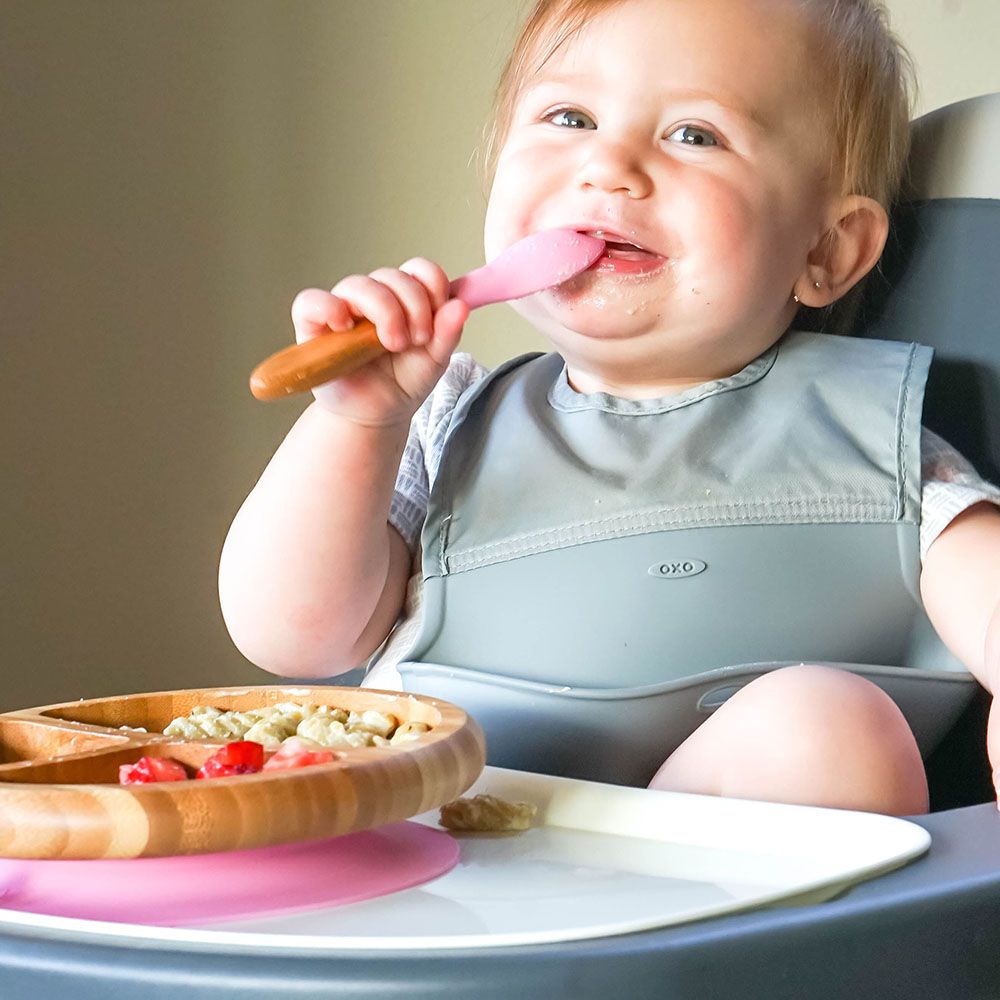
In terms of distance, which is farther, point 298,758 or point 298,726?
point 298,726

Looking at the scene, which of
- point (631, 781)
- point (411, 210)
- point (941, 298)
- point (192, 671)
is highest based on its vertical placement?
point (411, 210)

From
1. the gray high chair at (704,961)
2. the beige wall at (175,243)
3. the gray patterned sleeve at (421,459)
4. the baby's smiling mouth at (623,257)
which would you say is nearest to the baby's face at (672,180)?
the baby's smiling mouth at (623,257)

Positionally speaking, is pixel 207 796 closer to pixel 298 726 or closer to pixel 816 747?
pixel 298 726

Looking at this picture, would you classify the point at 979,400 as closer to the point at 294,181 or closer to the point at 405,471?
the point at 405,471

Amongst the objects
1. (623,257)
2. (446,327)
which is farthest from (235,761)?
(623,257)

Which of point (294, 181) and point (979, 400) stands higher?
point (294, 181)

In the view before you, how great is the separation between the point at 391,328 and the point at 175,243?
3.31 feet

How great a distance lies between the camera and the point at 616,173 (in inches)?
32.4

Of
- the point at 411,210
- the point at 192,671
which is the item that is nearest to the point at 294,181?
the point at 411,210

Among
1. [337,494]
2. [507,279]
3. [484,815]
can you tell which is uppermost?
[507,279]

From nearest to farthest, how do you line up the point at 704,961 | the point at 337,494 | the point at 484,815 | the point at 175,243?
the point at 704,961 → the point at 484,815 → the point at 337,494 → the point at 175,243

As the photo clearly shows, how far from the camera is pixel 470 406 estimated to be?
93 centimetres

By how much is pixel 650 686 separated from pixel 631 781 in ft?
0.17

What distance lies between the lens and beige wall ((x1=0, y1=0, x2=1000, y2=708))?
1552 millimetres
